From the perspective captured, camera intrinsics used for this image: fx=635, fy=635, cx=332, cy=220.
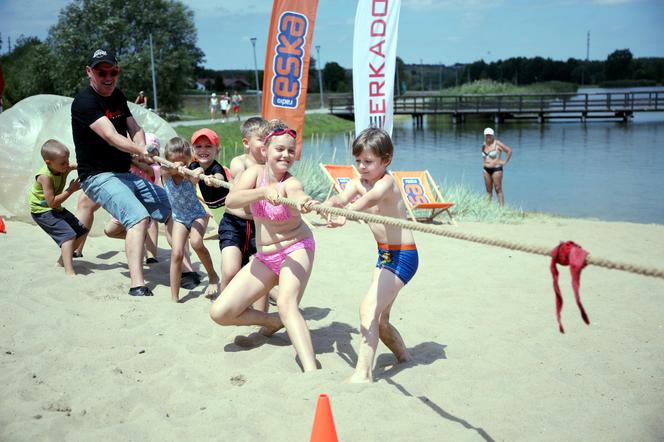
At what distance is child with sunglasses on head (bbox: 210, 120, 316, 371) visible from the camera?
4.00 m

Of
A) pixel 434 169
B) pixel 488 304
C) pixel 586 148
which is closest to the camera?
pixel 488 304

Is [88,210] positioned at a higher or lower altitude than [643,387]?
higher

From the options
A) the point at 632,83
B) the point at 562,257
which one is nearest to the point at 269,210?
the point at 562,257

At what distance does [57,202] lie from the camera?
608cm

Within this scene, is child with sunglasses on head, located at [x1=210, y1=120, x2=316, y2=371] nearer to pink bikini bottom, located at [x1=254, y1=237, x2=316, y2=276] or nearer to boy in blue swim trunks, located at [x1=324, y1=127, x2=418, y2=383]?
pink bikini bottom, located at [x1=254, y1=237, x2=316, y2=276]

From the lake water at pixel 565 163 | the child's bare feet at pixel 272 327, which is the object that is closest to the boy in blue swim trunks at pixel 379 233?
the child's bare feet at pixel 272 327

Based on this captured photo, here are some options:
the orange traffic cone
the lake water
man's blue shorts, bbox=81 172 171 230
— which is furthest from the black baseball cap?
the lake water

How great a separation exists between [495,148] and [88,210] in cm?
878

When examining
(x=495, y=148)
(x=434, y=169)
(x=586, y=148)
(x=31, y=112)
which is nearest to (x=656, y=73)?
(x=586, y=148)

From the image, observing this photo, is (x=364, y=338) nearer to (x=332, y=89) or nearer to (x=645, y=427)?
(x=645, y=427)

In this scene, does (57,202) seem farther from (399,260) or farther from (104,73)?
(399,260)

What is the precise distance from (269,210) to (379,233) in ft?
2.43

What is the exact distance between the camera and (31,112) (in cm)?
888

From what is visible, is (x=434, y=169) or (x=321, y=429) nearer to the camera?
(x=321, y=429)
